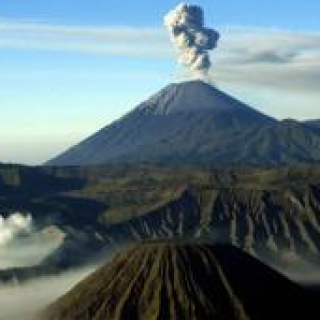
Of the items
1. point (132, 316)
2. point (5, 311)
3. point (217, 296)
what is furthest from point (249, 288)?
point (5, 311)

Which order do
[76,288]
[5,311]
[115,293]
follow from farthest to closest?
[5,311] < [76,288] < [115,293]

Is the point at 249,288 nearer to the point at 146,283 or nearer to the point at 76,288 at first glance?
the point at 146,283

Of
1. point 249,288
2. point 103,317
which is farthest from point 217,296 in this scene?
point 103,317

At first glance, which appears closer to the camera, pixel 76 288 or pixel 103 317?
pixel 103 317

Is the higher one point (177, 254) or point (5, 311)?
point (177, 254)

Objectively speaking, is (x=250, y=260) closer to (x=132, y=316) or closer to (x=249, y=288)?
(x=249, y=288)

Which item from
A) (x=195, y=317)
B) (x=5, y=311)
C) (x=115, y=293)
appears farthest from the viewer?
(x=5, y=311)
